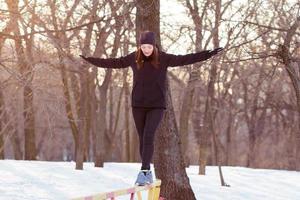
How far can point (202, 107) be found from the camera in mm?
39250

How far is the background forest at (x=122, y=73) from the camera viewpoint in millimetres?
11195

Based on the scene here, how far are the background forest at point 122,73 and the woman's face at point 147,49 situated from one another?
2942 millimetres

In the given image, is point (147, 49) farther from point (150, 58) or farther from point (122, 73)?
point (122, 73)

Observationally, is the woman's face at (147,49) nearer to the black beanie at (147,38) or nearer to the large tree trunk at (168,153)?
the black beanie at (147,38)

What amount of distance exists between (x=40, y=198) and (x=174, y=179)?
9.22 ft

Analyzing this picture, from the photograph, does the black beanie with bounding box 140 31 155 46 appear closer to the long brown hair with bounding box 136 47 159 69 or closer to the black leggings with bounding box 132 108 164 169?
the long brown hair with bounding box 136 47 159 69

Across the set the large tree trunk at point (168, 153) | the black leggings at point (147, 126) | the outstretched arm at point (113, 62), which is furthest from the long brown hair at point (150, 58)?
the large tree trunk at point (168, 153)

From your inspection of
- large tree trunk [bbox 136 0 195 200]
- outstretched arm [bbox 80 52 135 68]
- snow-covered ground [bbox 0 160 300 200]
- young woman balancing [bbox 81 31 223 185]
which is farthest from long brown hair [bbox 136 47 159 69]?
snow-covered ground [bbox 0 160 300 200]

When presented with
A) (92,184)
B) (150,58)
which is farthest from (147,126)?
(92,184)

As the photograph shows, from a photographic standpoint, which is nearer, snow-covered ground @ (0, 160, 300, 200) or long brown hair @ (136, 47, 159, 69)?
long brown hair @ (136, 47, 159, 69)

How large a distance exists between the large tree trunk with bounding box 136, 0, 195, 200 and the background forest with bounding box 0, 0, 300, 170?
452mm

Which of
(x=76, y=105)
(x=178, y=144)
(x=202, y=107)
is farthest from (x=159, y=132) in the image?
(x=202, y=107)

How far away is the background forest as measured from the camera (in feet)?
36.7

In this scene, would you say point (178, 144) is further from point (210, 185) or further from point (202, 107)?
point (202, 107)
